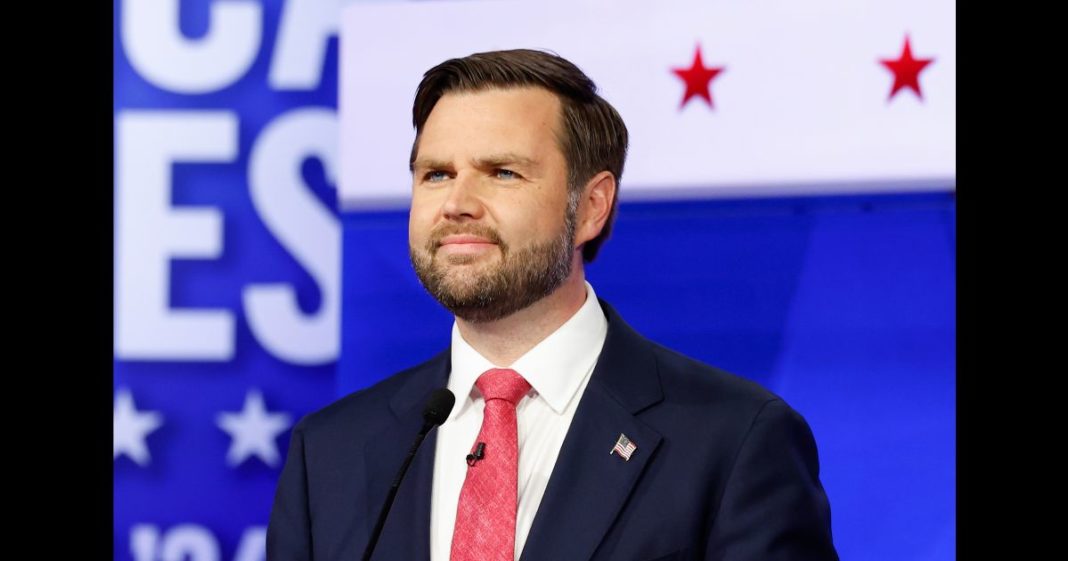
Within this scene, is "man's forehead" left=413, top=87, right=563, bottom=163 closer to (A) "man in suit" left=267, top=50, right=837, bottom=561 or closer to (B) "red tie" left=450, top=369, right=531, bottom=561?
(A) "man in suit" left=267, top=50, right=837, bottom=561

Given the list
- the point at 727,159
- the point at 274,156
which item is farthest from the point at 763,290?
the point at 274,156

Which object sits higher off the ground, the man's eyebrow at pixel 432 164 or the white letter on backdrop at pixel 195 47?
the white letter on backdrop at pixel 195 47

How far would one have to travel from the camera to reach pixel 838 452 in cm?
280

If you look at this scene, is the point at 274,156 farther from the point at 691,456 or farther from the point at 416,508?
the point at 691,456

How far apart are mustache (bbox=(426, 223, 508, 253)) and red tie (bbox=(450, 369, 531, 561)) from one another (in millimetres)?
232

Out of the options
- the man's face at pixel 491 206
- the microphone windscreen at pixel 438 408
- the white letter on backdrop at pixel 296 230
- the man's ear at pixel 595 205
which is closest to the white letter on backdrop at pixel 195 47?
the white letter on backdrop at pixel 296 230

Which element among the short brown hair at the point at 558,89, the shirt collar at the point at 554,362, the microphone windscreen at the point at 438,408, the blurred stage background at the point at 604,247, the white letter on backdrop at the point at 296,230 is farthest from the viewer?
the white letter on backdrop at the point at 296,230

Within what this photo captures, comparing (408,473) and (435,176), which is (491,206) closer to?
(435,176)

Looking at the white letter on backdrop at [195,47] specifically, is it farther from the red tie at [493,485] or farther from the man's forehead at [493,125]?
the red tie at [493,485]

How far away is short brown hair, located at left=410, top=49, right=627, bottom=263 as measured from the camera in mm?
2248

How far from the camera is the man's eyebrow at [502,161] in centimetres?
215

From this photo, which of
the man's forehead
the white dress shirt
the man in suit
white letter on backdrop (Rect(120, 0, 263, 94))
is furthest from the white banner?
the white dress shirt

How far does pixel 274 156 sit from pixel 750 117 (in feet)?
4.21

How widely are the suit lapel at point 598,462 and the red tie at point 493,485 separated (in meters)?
0.05
